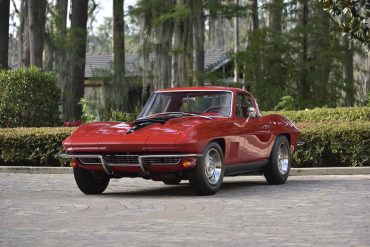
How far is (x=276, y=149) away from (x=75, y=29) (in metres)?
24.4

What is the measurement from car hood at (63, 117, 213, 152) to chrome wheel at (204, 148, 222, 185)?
0.50 m

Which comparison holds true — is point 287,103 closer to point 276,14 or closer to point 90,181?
point 276,14

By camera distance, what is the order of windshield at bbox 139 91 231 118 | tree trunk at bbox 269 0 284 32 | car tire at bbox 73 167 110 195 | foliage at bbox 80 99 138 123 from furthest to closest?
tree trunk at bbox 269 0 284 32
foliage at bbox 80 99 138 123
windshield at bbox 139 91 231 118
car tire at bbox 73 167 110 195

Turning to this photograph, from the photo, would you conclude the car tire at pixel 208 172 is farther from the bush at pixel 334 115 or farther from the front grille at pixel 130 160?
the bush at pixel 334 115

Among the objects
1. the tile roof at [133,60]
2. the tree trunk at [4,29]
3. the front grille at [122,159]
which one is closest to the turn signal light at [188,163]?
the front grille at [122,159]

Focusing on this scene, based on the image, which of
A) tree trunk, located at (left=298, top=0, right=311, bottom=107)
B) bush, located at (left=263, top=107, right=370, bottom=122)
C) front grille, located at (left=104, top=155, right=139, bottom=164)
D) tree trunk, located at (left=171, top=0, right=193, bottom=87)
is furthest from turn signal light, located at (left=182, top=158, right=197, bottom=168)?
tree trunk, located at (left=298, top=0, right=311, bottom=107)

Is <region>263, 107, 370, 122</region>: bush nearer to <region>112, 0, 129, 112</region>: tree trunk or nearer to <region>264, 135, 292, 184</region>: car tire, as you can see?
<region>264, 135, 292, 184</region>: car tire

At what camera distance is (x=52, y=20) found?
1697 inches

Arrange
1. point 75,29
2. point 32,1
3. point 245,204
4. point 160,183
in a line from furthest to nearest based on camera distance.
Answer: point 75,29 < point 32,1 < point 160,183 < point 245,204

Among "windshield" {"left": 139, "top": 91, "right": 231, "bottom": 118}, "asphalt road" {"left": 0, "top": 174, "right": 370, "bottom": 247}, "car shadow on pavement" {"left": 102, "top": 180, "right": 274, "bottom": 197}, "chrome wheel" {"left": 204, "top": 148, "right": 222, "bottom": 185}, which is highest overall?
"windshield" {"left": 139, "top": 91, "right": 231, "bottom": 118}

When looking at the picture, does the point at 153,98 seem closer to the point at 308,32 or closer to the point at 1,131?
the point at 1,131

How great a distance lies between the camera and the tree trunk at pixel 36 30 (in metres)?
30.4

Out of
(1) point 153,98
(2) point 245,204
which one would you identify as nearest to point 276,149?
(1) point 153,98

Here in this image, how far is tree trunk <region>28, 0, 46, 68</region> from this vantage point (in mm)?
30375
